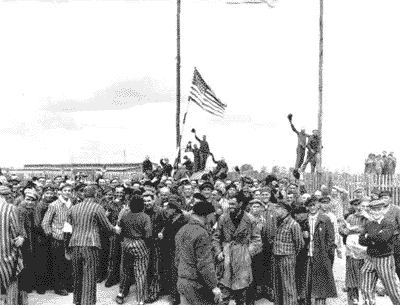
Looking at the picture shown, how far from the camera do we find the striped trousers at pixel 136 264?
1174 centimetres

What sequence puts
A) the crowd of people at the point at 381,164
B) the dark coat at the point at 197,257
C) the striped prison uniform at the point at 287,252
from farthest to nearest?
1. the crowd of people at the point at 381,164
2. the striped prison uniform at the point at 287,252
3. the dark coat at the point at 197,257

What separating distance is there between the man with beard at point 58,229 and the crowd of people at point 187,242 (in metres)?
0.02

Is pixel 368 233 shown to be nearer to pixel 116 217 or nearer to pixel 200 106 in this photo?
pixel 116 217

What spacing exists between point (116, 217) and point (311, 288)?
4208 mm

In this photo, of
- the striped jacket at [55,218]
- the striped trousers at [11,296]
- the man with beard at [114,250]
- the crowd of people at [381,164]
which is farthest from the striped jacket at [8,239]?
the crowd of people at [381,164]

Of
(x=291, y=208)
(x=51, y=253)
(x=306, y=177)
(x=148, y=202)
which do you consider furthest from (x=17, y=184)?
(x=306, y=177)

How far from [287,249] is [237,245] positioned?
115 cm

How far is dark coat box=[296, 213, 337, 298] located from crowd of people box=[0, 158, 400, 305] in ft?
0.06

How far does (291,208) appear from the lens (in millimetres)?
10742

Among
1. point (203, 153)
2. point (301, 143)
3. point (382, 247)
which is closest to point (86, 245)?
point (382, 247)

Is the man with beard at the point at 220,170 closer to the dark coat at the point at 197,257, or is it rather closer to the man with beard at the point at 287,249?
the man with beard at the point at 287,249

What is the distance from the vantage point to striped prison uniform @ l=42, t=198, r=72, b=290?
12.3 meters

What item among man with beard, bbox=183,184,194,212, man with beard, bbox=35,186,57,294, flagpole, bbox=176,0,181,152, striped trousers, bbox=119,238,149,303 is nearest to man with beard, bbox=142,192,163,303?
striped trousers, bbox=119,238,149,303

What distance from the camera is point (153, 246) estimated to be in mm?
→ 12555
